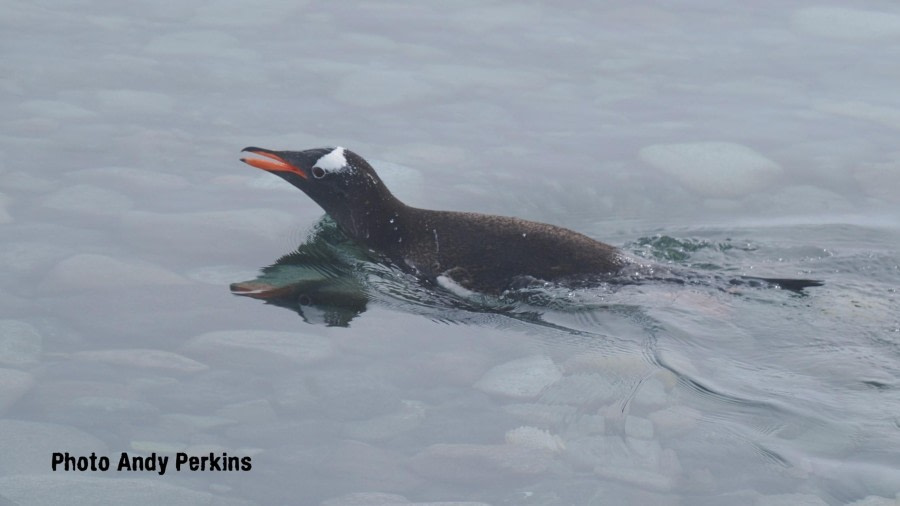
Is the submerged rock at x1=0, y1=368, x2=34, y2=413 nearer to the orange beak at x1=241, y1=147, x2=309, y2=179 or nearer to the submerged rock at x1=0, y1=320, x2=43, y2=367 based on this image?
the submerged rock at x1=0, y1=320, x2=43, y2=367

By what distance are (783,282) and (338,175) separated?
2771 millimetres

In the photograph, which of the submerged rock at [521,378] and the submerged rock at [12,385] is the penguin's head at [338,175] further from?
the submerged rock at [12,385]

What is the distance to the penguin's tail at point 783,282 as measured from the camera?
6.89m

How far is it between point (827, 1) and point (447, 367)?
29.5 ft

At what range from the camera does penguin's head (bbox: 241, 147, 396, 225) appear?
291 inches

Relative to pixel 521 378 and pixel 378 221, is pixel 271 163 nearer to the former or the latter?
pixel 378 221

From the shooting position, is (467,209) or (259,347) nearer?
(259,347)

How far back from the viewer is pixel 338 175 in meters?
7.43

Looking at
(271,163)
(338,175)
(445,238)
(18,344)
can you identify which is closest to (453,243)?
(445,238)

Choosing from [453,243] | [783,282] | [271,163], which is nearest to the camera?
[783,282]

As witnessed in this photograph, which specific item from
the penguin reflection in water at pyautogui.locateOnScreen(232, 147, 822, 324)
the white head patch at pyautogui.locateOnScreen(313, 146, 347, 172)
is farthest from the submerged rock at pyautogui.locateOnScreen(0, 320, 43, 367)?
the white head patch at pyautogui.locateOnScreen(313, 146, 347, 172)

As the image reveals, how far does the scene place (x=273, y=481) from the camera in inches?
181

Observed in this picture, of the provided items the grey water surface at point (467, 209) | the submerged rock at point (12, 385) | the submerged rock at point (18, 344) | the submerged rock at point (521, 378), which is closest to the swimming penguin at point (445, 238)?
the grey water surface at point (467, 209)

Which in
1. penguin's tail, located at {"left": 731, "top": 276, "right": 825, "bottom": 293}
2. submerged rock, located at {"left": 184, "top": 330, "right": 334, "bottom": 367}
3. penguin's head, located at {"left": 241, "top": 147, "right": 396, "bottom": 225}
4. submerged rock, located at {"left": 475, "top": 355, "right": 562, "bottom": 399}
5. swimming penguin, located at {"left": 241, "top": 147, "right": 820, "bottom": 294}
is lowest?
submerged rock, located at {"left": 475, "top": 355, "right": 562, "bottom": 399}
